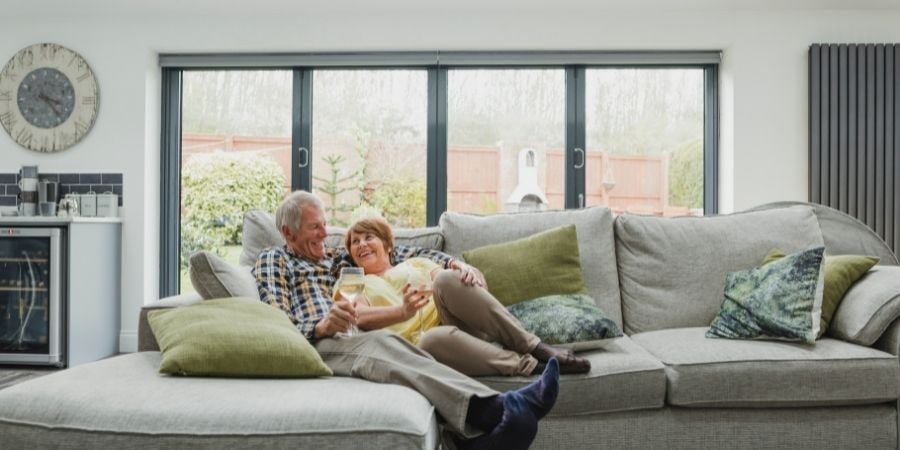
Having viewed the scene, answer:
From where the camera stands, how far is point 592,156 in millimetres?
4859

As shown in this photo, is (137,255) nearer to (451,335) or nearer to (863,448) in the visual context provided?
(451,335)

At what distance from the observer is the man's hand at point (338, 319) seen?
1.99 m

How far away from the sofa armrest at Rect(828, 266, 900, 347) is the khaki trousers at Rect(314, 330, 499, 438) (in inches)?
52.1

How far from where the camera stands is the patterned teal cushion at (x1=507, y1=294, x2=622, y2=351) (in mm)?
2270

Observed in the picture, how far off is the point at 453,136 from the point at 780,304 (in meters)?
2.90

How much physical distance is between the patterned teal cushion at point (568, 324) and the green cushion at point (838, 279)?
0.76 m

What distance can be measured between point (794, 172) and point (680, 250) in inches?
90.6

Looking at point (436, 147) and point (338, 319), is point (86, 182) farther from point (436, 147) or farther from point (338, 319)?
point (338, 319)

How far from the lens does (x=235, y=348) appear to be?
1793mm

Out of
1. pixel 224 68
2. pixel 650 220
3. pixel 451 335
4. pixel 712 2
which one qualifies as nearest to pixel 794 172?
pixel 712 2

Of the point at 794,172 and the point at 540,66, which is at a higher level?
the point at 540,66

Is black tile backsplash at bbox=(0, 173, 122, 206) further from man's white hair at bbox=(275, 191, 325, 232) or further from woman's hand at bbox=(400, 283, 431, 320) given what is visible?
woman's hand at bbox=(400, 283, 431, 320)

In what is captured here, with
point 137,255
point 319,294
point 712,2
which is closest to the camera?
point 319,294

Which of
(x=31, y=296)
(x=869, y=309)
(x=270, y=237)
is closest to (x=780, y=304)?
(x=869, y=309)
